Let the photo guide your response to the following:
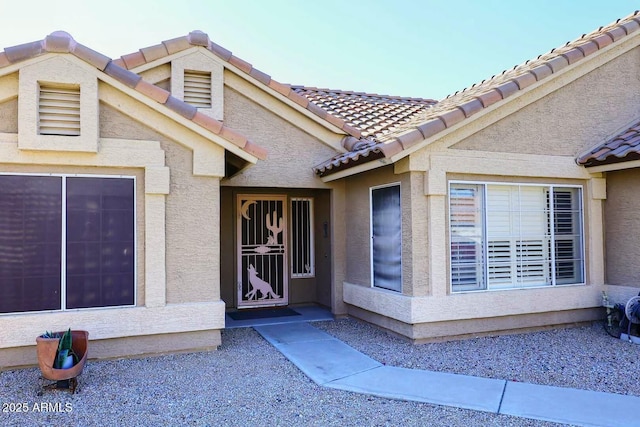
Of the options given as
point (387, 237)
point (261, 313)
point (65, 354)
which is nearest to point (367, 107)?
point (387, 237)

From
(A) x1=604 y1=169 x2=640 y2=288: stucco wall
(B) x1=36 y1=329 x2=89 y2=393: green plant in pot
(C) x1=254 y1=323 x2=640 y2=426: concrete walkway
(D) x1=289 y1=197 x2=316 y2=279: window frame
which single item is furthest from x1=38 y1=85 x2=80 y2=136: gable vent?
(A) x1=604 y1=169 x2=640 y2=288: stucco wall

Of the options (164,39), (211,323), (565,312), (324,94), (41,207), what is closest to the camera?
(41,207)

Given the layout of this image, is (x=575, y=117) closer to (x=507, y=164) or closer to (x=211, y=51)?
(x=507, y=164)

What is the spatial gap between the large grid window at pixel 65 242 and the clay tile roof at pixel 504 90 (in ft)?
14.1

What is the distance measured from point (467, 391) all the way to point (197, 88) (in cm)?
830

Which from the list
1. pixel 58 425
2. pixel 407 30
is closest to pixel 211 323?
pixel 58 425

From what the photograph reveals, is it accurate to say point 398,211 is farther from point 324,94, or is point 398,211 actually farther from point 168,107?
point 324,94

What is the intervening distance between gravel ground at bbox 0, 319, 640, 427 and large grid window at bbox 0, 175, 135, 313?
1128 millimetres

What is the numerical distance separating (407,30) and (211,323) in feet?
46.1

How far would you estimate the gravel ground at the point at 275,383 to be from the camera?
5.97 meters

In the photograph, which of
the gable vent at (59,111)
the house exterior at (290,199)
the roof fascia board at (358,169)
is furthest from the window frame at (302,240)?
the gable vent at (59,111)

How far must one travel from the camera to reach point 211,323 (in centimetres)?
862

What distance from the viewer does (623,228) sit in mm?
10375

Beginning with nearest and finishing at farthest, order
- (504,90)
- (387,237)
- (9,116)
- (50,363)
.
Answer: (50,363), (9,116), (504,90), (387,237)
